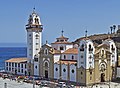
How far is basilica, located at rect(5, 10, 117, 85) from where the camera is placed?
53.0 metres

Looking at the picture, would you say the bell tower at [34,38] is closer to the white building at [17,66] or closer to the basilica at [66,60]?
the basilica at [66,60]

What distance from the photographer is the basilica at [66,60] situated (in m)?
53.0

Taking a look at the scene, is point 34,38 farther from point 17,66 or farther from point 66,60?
point 66,60

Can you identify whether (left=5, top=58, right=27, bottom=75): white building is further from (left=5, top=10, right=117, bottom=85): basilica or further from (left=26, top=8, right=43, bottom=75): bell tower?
(left=26, top=8, right=43, bottom=75): bell tower

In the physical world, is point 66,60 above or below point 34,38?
below

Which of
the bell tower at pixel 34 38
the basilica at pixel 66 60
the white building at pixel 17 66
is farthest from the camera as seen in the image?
the white building at pixel 17 66

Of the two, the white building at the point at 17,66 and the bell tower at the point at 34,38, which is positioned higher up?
the bell tower at the point at 34,38

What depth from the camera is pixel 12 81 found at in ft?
188

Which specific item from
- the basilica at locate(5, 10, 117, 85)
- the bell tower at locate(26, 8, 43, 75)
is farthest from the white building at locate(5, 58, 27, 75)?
the bell tower at locate(26, 8, 43, 75)

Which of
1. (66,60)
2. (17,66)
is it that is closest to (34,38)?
(17,66)

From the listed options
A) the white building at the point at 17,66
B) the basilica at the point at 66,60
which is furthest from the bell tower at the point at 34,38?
the white building at the point at 17,66

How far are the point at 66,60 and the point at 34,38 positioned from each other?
9.10 meters

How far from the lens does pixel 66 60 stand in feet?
194

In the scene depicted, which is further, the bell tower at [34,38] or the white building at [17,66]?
the white building at [17,66]
